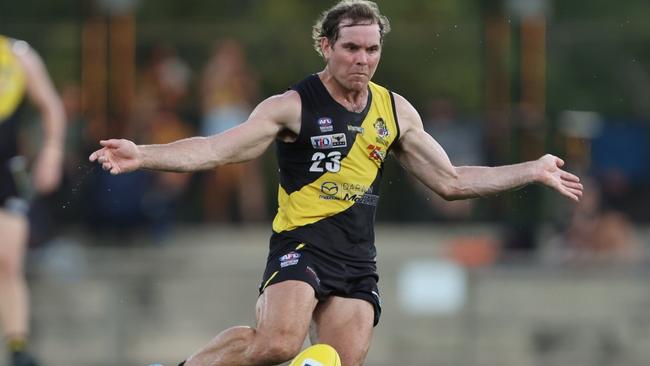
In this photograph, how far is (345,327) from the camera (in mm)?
8219

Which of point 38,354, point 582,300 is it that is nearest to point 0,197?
point 38,354

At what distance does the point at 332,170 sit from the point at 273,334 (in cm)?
90

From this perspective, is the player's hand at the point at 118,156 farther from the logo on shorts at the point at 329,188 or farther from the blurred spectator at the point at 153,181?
the blurred spectator at the point at 153,181

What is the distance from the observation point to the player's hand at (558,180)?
8211 millimetres

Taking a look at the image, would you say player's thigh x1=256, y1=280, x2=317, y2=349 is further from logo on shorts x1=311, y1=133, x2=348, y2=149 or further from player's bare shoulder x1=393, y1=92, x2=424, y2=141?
player's bare shoulder x1=393, y1=92, x2=424, y2=141

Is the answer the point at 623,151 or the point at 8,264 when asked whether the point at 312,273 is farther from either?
the point at 623,151

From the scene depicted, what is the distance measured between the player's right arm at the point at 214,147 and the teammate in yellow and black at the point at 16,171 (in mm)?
3670

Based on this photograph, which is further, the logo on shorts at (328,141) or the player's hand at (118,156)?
the logo on shorts at (328,141)

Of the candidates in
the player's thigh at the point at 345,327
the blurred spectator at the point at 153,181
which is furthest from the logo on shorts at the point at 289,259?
the blurred spectator at the point at 153,181

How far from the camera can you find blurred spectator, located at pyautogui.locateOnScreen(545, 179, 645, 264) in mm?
15508

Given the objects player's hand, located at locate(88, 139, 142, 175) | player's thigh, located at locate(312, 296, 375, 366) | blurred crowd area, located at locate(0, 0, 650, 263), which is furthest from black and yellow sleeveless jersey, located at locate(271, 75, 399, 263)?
blurred crowd area, located at locate(0, 0, 650, 263)

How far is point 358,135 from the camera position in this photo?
8180mm

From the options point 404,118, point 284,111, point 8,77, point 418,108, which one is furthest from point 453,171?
point 418,108

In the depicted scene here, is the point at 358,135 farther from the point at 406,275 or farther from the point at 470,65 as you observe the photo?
the point at 470,65
